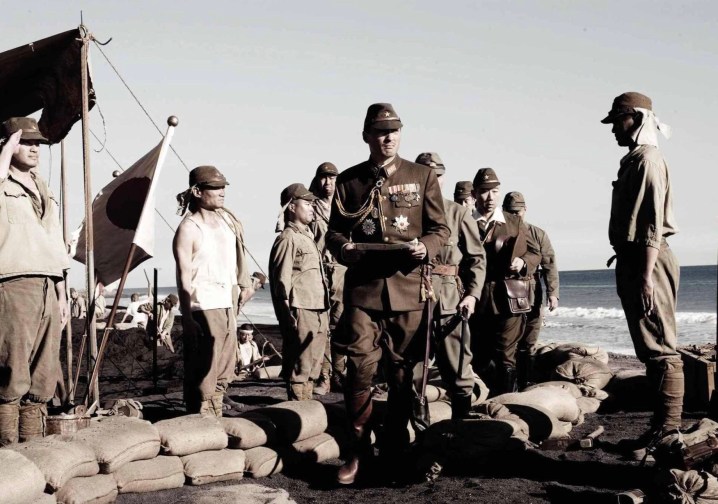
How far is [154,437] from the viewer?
5809mm

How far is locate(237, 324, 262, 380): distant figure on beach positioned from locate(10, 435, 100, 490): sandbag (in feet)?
25.6

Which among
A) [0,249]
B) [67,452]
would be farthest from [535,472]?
[0,249]

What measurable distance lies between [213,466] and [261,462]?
34cm

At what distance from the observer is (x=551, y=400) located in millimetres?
7695

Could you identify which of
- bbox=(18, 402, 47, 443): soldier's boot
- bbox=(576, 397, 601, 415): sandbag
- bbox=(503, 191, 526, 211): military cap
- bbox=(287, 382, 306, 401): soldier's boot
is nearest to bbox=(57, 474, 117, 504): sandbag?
bbox=(18, 402, 47, 443): soldier's boot

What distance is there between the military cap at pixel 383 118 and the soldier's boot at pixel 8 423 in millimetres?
2692

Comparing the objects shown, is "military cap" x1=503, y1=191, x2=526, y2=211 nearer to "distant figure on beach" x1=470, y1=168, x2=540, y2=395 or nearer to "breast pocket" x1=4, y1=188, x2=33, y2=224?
"distant figure on beach" x1=470, y1=168, x2=540, y2=395

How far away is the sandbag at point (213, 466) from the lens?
19.4 ft

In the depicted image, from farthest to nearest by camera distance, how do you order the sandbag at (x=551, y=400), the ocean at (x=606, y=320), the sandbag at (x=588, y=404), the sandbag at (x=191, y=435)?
the ocean at (x=606, y=320) < the sandbag at (x=588, y=404) < the sandbag at (x=551, y=400) < the sandbag at (x=191, y=435)

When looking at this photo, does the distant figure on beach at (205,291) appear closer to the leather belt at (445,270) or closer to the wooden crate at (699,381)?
the leather belt at (445,270)

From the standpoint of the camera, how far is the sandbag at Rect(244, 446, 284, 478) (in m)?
6.17

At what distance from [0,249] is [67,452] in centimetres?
137

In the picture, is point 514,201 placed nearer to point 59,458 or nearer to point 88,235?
point 88,235

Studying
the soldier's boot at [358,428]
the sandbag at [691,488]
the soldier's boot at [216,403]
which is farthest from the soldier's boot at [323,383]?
the sandbag at [691,488]
